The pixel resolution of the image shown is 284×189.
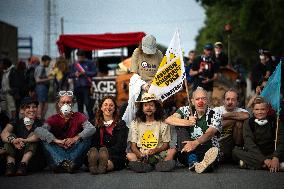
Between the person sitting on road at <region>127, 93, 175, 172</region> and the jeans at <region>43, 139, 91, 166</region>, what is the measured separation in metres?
0.71

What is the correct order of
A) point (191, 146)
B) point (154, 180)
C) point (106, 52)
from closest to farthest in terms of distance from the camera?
point (154, 180), point (191, 146), point (106, 52)

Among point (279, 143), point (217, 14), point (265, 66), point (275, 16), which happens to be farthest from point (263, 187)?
point (217, 14)

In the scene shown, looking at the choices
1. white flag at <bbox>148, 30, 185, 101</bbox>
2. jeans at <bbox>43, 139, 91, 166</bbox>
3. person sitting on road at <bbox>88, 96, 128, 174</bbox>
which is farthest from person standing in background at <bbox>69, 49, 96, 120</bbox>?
jeans at <bbox>43, 139, 91, 166</bbox>

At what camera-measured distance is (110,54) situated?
24.2 metres

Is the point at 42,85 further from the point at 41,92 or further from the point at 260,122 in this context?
the point at 260,122

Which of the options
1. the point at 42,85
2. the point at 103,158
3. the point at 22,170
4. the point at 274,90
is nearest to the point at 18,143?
the point at 22,170

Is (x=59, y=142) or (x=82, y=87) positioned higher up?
(x=82, y=87)

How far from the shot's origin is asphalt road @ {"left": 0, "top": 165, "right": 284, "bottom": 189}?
319 inches

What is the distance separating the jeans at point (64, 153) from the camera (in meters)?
9.43

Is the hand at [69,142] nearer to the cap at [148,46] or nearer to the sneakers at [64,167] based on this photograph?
the sneakers at [64,167]

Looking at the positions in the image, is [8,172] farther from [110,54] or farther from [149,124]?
[110,54]

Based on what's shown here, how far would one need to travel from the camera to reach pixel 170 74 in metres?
10.2

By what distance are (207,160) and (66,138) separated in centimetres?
211

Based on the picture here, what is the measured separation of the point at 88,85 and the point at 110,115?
6204 millimetres
